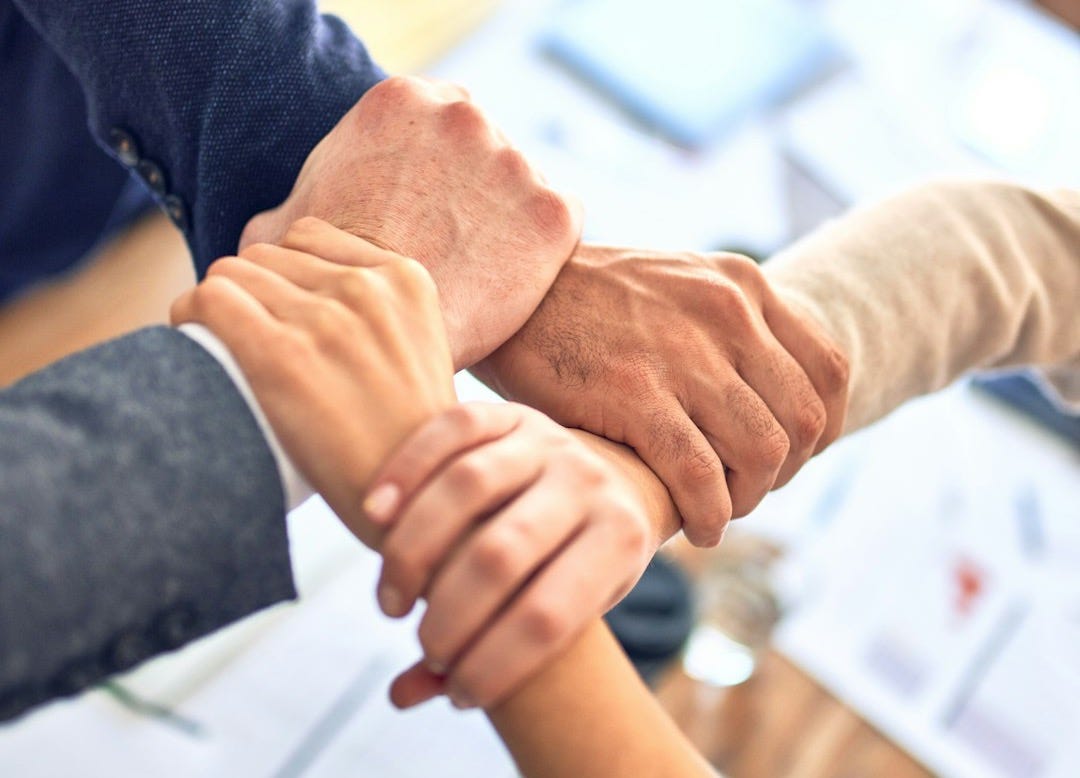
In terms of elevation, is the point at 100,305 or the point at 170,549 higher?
the point at 170,549

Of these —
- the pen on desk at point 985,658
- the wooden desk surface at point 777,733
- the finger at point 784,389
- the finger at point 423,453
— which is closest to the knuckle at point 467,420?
the finger at point 423,453

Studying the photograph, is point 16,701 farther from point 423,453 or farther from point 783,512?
point 783,512

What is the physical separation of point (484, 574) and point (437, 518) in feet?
0.10

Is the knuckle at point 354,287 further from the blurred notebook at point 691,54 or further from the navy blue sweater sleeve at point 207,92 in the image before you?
the blurred notebook at point 691,54

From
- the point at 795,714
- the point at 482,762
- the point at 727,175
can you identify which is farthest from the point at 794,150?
the point at 482,762

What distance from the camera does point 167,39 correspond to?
59 cm

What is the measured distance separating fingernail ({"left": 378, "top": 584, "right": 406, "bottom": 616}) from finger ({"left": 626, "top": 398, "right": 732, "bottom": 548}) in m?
0.19

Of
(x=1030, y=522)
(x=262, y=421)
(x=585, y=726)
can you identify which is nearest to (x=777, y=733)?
(x=1030, y=522)

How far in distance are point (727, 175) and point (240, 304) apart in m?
0.95

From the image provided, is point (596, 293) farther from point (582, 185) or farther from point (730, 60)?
point (730, 60)

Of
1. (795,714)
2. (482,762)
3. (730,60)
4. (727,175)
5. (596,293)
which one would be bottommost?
(795,714)

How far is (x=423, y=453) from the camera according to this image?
0.42m

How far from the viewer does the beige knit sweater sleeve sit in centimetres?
65

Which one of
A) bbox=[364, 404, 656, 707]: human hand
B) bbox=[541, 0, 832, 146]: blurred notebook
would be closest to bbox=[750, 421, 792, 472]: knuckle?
bbox=[364, 404, 656, 707]: human hand
